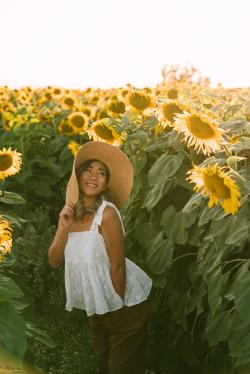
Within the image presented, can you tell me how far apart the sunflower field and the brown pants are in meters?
0.21

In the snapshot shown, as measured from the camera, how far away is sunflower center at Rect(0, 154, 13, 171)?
324 centimetres

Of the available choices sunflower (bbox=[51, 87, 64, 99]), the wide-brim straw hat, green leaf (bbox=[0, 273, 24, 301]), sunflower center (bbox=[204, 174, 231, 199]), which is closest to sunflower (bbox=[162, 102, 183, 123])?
the wide-brim straw hat

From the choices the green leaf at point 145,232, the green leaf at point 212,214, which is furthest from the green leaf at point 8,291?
the green leaf at point 145,232

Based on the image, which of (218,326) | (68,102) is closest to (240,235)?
(218,326)

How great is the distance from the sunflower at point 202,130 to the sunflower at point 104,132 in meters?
1.06

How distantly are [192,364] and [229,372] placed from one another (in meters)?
0.42

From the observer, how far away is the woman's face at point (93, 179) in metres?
3.21

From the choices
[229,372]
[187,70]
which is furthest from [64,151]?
[187,70]

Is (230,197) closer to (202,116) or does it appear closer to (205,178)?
(205,178)

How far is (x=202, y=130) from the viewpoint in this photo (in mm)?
2777

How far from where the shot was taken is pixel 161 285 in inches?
136

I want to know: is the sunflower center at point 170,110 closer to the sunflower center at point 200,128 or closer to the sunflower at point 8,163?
the sunflower center at point 200,128

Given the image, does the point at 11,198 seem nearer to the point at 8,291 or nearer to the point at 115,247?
the point at 115,247

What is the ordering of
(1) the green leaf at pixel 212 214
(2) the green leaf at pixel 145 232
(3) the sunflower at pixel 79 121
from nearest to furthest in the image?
(1) the green leaf at pixel 212 214 < (2) the green leaf at pixel 145 232 < (3) the sunflower at pixel 79 121
